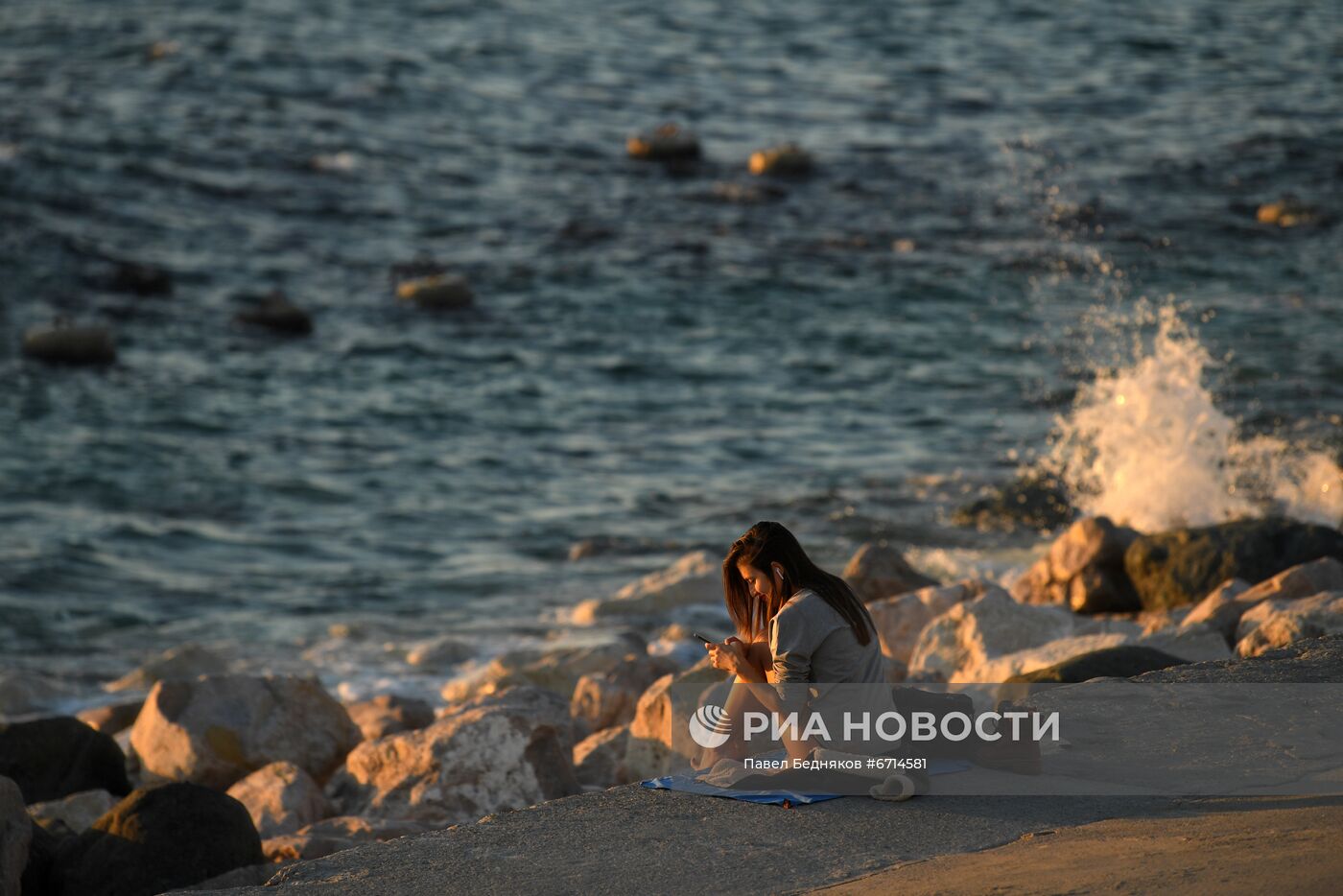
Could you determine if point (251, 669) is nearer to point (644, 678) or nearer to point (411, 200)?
point (644, 678)

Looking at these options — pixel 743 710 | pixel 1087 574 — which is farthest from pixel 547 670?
pixel 743 710

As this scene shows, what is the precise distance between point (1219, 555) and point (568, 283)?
13368 mm

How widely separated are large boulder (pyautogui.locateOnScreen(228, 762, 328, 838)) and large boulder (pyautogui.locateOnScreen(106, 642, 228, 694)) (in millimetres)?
3048

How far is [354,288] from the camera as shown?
23.9 m

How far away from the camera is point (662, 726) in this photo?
8.95m

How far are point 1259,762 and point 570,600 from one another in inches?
319

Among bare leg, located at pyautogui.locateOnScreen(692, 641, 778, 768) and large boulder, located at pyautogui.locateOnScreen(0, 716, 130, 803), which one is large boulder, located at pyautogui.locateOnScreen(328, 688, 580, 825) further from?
bare leg, located at pyautogui.locateOnScreen(692, 641, 778, 768)

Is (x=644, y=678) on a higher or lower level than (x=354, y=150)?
lower

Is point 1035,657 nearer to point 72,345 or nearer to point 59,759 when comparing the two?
point 59,759

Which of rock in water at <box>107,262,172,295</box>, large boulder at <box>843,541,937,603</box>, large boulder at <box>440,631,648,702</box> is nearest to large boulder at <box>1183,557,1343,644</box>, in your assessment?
large boulder at <box>843,541,937,603</box>

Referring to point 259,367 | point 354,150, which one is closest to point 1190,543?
point 259,367

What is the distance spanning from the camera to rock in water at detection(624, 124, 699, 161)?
98.5ft

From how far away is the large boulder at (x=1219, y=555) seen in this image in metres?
11.5

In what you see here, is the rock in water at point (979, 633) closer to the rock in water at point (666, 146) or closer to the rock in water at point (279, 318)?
the rock in water at point (279, 318)
